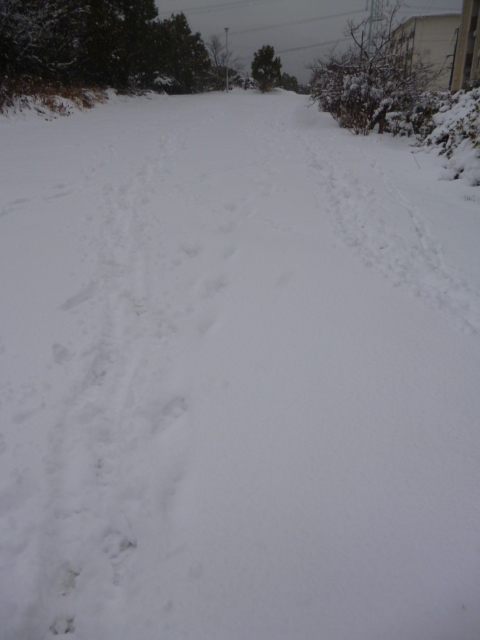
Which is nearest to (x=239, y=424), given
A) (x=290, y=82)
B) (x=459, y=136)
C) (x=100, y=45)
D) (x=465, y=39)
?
(x=459, y=136)

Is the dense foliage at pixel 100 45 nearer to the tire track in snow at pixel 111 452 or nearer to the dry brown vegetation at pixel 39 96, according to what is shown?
the dry brown vegetation at pixel 39 96

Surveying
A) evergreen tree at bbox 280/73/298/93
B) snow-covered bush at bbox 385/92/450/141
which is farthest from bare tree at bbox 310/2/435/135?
evergreen tree at bbox 280/73/298/93

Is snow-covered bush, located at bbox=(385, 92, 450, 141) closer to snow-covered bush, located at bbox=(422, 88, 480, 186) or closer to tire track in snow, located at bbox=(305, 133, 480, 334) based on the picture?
snow-covered bush, located at bbox=(422, 88, 480, 186)

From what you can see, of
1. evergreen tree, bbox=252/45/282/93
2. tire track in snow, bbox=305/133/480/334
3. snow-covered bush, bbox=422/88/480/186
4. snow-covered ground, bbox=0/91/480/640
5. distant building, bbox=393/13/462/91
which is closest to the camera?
snow-covered ground, bbox=0/91/480/640

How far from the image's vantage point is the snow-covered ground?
51.6 inches

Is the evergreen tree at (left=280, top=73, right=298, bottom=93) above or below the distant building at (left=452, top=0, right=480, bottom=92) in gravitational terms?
above

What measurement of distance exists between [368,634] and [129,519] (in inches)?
37.6

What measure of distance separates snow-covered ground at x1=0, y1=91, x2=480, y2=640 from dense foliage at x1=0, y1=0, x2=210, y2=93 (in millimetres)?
8462

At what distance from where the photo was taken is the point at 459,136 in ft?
20.0

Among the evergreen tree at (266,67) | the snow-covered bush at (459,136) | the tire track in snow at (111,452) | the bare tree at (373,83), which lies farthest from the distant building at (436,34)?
the tire track in snow at (111,452)

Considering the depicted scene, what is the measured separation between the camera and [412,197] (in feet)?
15.5

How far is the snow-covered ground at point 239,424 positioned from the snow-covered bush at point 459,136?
1.41 meters

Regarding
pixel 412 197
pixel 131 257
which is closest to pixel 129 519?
pixel 131 257

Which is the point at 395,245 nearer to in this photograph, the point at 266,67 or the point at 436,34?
the point at 266,67
